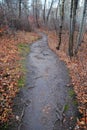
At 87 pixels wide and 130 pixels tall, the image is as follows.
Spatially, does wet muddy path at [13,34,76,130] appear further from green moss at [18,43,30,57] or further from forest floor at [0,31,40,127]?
green moss at [18,43,30,57]

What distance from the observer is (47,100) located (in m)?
8.22

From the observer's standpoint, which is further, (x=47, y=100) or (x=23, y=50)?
(x=23, y=50)

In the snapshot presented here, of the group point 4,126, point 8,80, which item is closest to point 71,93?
point 8,80

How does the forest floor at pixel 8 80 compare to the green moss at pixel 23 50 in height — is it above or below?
above

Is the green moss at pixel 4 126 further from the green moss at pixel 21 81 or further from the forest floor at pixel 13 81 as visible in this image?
the green moss at pixel 21 81

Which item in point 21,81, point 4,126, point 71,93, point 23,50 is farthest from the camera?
point 23,50

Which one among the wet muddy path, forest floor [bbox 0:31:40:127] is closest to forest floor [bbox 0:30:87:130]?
forest floor [bbox 0:31:40:127]

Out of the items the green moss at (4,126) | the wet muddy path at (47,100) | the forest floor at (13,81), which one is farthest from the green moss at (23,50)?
the green moss at (4,126)

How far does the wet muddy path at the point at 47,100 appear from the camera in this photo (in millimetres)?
6680

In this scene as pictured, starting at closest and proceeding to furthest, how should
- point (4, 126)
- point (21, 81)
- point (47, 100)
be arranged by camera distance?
point (4, 126) < point (47, 100) < point (21, 81)

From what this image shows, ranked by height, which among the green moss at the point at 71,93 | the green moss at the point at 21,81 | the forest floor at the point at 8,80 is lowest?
the green moss at the point at 71,93

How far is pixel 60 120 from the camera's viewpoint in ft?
22.5

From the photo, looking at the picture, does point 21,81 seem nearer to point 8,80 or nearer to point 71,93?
point 8,80

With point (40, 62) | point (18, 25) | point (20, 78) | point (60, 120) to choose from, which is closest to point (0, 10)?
point (18, 25)
